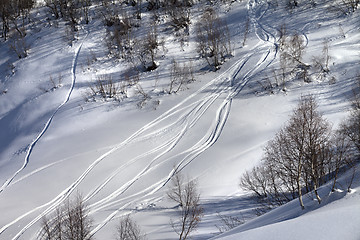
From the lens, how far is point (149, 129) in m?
26.7

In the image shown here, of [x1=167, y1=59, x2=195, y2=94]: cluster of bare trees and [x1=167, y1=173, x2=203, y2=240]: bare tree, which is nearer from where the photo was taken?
[x1=167, y1=173, x2=203, y2=240]: bare tree

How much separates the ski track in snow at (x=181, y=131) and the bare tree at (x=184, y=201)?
4.04 ft

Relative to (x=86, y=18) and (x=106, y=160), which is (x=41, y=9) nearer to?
(x=86, y=18)

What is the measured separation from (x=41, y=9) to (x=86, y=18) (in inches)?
365

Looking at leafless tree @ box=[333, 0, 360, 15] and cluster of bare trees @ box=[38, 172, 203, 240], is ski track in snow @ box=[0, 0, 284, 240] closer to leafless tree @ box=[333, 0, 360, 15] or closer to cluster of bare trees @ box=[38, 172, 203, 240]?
cluster of bare trees @ box=[38, 172, 203, 240]

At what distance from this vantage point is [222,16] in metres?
38.8

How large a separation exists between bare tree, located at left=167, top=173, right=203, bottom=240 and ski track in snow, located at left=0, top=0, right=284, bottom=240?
1232mm

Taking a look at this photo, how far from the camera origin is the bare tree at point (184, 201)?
723 inches

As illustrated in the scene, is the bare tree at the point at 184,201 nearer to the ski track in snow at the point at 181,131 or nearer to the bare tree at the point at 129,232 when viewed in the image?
the ski track in snow at the point at 181,131

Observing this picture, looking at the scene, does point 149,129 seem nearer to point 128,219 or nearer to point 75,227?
point 128,219

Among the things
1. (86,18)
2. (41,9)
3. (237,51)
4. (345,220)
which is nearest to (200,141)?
(237,51)

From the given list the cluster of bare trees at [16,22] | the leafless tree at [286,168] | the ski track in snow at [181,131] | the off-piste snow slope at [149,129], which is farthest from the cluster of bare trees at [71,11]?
the leafless tree at [286,168]

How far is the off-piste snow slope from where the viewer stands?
21297 mm

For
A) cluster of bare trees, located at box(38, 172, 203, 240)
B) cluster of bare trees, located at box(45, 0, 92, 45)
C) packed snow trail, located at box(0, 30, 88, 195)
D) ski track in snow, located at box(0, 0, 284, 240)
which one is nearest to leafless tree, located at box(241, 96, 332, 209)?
cluster of bare trees, located at box(38, 172, 203, 240)
